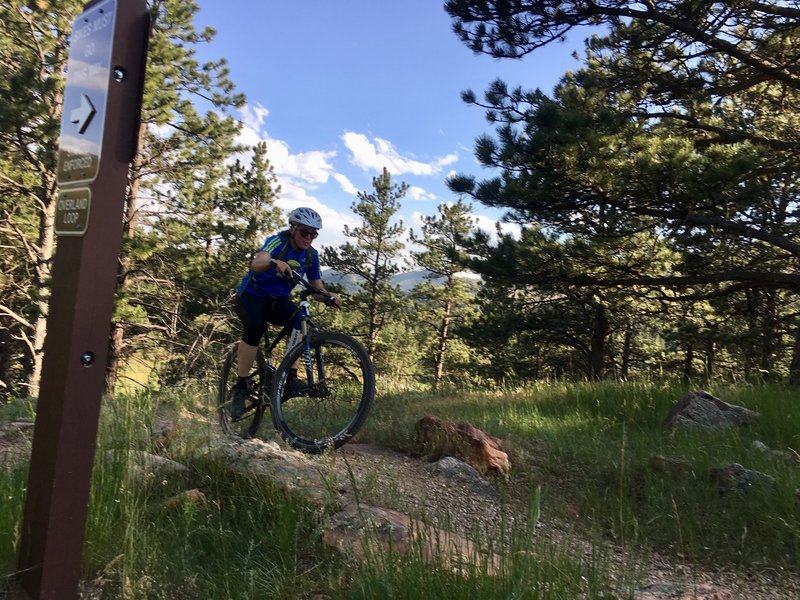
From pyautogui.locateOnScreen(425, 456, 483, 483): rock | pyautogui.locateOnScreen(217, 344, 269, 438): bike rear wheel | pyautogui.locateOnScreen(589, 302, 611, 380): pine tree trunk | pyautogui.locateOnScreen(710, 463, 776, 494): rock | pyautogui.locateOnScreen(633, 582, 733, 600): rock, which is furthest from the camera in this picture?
pyautogui.locateOnScreen(589, 302, 611, 380): pine tree trunk

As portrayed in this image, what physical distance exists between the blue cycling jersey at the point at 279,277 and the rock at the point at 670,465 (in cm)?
329

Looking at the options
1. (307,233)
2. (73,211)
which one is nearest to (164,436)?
(307,233)

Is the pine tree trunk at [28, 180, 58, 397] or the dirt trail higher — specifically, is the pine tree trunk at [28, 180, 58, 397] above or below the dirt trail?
above

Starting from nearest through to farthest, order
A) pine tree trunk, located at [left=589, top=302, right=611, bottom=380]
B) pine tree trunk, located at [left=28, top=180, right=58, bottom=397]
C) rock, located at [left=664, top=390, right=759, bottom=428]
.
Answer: rock, located at [left=664, top=390, right=759, bottom=428] < pine tree trunk, located at [left=28, top=180, right=58, bottom=397] < pine tree trunk, located at [left=589, top=302, right=611, bottom=380]

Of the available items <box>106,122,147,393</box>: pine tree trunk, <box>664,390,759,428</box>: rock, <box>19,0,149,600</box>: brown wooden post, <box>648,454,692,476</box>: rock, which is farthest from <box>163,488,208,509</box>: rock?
<box>106,122,147,393</box>: pine tree trunk

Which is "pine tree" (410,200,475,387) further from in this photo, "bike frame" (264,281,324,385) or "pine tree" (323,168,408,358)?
"bike frame" (264,281,324,385)

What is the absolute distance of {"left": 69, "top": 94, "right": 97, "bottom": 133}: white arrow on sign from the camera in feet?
6.11

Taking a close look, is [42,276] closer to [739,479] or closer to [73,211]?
[73,211]

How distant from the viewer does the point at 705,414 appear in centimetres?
548

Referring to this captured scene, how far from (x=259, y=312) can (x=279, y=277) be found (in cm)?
36

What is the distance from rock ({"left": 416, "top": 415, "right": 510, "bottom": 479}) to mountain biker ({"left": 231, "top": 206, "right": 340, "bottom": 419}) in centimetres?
152

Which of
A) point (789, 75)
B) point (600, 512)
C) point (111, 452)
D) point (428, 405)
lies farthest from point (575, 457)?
point (789, 75)

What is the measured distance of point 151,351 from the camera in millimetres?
14594

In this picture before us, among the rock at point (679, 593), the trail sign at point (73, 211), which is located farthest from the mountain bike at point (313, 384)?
the trail sign at point (73, 211)
